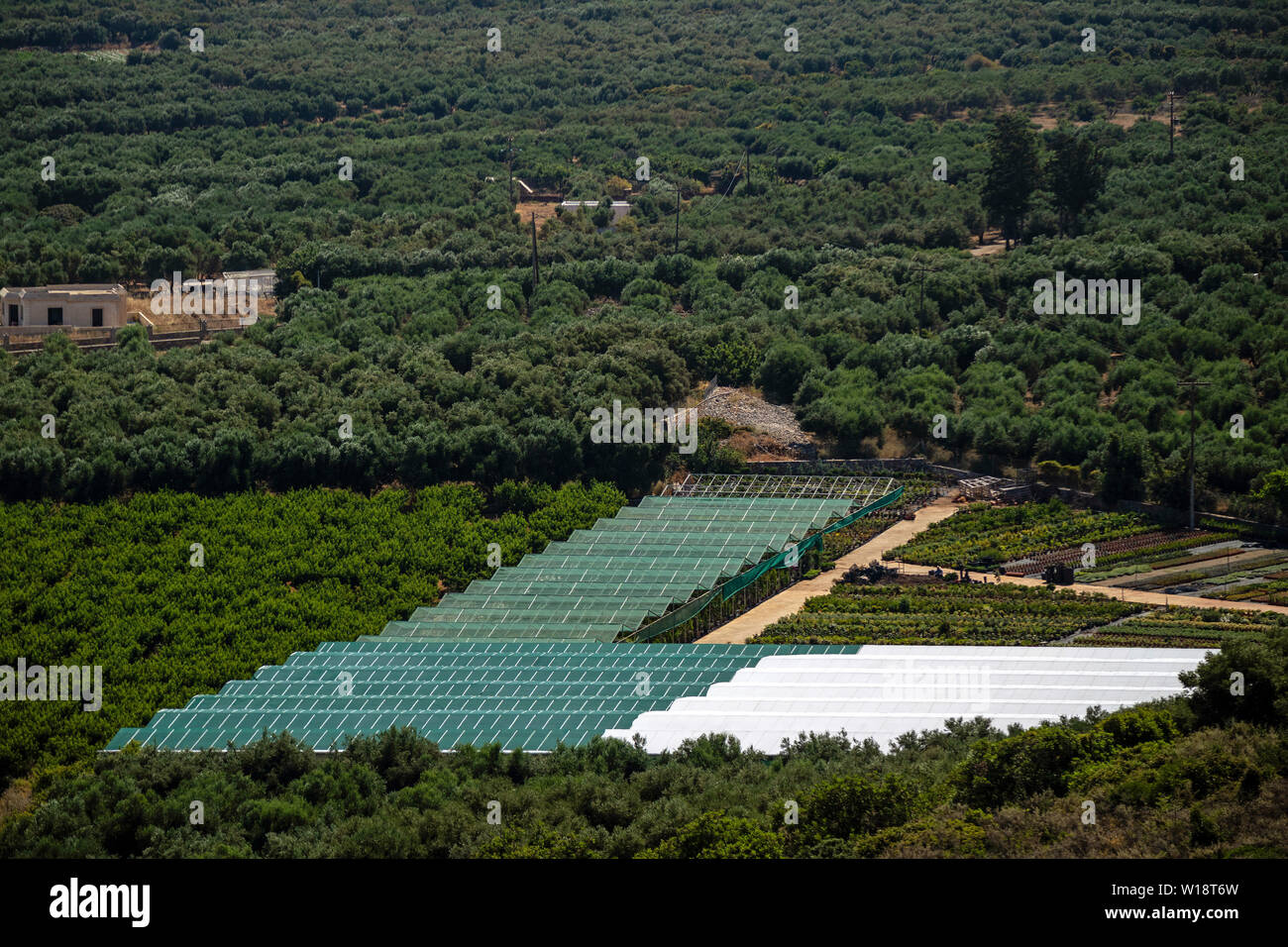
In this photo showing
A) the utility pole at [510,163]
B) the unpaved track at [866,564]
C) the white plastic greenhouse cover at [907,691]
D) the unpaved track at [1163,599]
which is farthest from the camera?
the utility pole at [510,163]

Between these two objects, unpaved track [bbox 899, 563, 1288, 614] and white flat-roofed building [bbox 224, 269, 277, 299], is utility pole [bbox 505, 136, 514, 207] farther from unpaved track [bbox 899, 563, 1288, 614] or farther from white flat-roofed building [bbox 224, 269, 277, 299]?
unpaved track [bbox 899, 563, 1288, 614]

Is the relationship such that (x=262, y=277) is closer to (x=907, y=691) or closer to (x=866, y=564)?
(x=866, y=564)

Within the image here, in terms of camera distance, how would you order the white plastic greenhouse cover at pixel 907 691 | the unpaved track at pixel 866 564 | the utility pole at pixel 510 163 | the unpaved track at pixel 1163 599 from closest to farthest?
the white plastic greenhouse cover at pixel 907 691 < the unpaved track at pixel 1163 599 < the unpaved track at pixel 866 564 < the utility pole at pixel 510 163

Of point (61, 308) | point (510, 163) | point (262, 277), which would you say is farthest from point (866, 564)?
point (510, 163)

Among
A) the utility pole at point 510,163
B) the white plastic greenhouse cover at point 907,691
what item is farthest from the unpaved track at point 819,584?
the utility pole at point 510,163

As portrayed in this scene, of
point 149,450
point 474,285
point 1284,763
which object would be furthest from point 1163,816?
point 474,285

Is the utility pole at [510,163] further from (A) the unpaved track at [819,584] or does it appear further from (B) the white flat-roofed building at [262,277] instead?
(A) the unpaved track at [819,584]

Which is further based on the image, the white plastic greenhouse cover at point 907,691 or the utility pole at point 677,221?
the utility pole at point 677,221
